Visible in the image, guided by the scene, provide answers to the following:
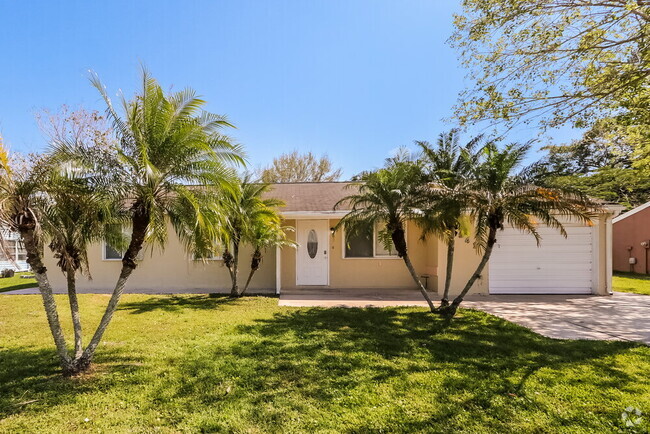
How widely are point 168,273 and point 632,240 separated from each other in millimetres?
24987

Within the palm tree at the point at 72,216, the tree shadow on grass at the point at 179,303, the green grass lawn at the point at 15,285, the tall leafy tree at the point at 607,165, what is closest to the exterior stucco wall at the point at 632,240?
the tall leafy tree at the point at 607,165

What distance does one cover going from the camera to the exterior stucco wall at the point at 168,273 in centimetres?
1165

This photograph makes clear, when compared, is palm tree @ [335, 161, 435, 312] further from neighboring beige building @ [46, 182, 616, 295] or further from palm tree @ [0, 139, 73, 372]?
palm tree @ [0, 139, 73, 372]

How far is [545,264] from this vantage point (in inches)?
427

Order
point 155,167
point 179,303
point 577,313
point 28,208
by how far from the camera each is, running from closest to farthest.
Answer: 1. point 28,208
2. point 155,167
3. point 577,313
4. point 179,303

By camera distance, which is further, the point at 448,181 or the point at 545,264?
the point at 545,264

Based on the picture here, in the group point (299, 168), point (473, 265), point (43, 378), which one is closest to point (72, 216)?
point (43, 378)

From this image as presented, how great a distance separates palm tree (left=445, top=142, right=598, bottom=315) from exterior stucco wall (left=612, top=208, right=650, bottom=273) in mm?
17527

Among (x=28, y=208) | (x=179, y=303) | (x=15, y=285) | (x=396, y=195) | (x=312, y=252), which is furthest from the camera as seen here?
(x=15, y=285)

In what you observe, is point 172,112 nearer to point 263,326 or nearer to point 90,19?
point 263,326

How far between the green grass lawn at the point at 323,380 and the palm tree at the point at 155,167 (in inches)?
39.0

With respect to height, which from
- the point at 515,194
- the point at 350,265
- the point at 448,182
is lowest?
the point at 350,265

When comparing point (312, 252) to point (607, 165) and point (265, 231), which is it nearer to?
point (265, 231)

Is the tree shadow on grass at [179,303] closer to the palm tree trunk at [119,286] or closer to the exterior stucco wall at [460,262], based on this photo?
the palm tree trunk at [119,286]
